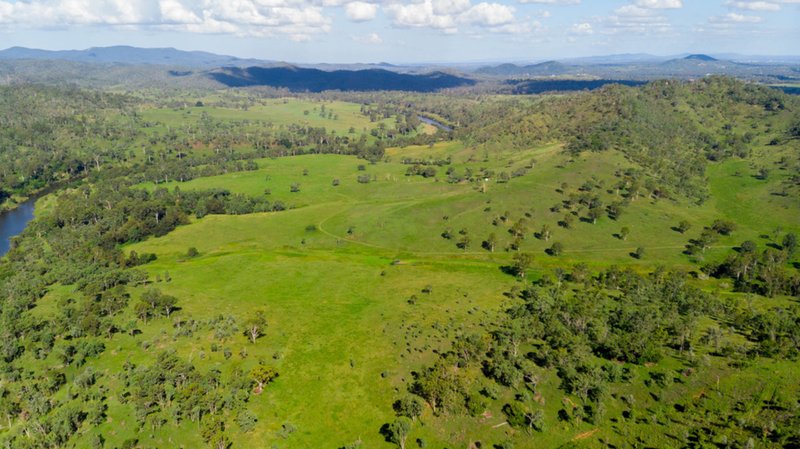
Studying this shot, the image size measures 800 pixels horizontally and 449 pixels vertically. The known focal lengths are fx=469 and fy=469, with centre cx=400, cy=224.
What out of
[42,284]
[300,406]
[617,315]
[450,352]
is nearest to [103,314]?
[42,284]

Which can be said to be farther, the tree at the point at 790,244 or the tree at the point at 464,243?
the tree at the point at 464,243

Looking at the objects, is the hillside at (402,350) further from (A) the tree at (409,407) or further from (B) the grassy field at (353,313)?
(B) the grassy field at (353,313)

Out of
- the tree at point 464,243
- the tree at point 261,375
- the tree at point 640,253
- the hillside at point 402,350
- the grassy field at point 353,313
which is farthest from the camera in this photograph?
the tree at point 464,243

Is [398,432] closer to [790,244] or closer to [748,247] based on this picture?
[748,247]

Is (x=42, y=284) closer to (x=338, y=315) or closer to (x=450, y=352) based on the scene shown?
(x=338, y=315)

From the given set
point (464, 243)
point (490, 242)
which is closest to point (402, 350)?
point (464, 243)

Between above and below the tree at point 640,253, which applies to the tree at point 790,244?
above

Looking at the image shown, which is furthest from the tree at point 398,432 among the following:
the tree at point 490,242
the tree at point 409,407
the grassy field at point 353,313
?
the tree at point 490,242
